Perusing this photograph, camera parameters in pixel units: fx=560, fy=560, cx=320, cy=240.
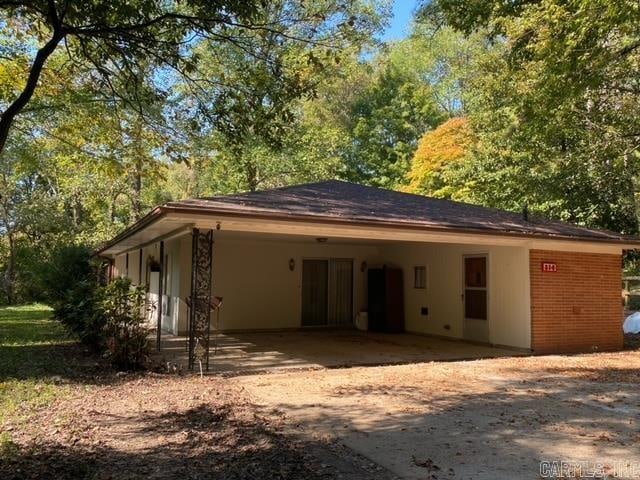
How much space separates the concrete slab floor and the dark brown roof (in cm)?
240

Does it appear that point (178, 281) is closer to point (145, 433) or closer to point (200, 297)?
point (200, 297)

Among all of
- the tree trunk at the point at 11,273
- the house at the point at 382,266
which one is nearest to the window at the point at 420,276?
the house at the point at 382,266

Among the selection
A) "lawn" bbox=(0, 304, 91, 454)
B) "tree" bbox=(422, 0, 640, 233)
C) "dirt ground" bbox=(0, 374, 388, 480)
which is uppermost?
"tree" bbox=(422, 0, 640, 233)

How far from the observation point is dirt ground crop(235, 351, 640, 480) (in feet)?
14.2

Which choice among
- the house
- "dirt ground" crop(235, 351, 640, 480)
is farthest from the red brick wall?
"dirt ground" crop(235, 351, 640, 480)

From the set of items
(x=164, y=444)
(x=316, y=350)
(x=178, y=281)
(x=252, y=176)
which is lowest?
(x=164, y=444)

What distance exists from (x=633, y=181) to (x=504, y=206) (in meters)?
3.74

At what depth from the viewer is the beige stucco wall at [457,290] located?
11.1 metres

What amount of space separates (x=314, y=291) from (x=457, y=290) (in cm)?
421

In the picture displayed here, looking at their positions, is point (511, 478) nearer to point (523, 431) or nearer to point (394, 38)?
point (523, 431)

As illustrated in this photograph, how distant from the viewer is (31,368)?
8.52m

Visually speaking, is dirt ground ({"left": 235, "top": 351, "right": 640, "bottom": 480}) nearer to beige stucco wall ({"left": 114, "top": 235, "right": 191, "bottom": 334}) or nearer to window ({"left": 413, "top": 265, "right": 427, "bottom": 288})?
window ({"left": 413, "top": 265, "right": 427, "bottom": 288})

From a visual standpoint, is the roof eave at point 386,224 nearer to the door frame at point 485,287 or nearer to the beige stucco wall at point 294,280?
the beige stucco wall at point 294,280

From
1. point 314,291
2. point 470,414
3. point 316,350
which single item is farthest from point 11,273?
point 470,414
